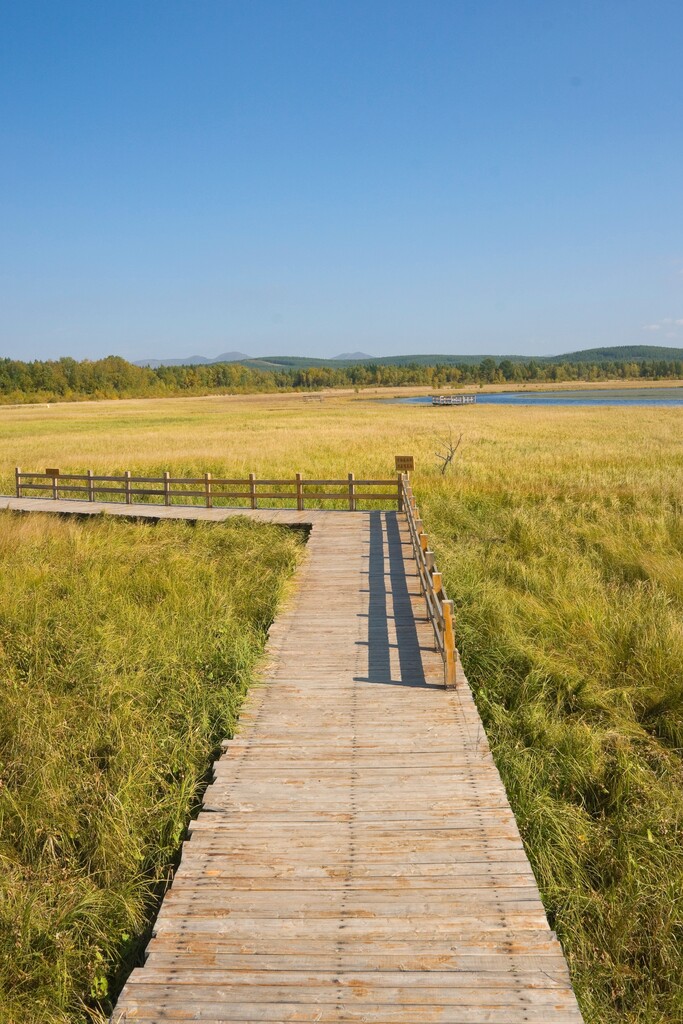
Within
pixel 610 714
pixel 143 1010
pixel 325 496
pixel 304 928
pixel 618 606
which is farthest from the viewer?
pixel 325 496

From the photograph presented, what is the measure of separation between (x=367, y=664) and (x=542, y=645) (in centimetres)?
304

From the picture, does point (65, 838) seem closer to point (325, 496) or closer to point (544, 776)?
point (544, 776)

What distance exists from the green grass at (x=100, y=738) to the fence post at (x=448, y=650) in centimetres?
238

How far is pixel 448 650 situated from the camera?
836 cm

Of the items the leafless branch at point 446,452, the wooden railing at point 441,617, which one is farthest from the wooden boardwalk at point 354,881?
the leafless branch at point 446,452

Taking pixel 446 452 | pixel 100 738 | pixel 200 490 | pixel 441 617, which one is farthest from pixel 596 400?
pixel 100 738

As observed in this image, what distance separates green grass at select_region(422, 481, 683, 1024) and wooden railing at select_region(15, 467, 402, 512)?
15.7ft

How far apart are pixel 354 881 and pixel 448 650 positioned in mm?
3574

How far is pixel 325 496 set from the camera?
→ 66.1ft

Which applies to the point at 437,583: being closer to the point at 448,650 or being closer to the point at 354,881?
the point at 448,650

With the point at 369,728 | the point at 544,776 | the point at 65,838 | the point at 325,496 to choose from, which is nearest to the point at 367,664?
the point at 369,728

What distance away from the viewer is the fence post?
802 cm

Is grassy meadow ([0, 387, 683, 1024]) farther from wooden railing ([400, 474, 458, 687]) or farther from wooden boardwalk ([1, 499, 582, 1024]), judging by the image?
wooden railing ([400, 474, 458, 687])

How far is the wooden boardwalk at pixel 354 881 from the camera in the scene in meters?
4.14
